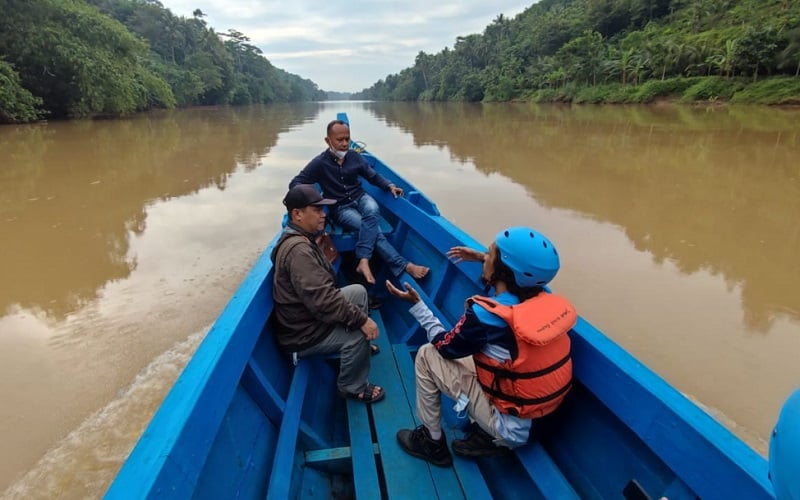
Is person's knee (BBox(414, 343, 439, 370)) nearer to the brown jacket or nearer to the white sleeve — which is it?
the white sleeve

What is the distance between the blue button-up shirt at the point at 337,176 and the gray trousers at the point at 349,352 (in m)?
2.01

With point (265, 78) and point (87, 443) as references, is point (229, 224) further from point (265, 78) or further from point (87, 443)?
point (265, 78)

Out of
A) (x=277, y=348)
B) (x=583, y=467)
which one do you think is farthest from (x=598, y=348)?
(x=277, y=348)

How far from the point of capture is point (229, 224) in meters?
7.23

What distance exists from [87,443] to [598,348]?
3031 millimetres

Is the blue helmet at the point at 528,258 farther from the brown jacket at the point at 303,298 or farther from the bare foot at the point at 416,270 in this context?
the bare foot at the point at 416,270

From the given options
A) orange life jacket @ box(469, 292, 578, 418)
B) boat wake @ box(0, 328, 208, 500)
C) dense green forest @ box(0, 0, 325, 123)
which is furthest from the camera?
dense green forest @ box(0, 0, 325, 123)

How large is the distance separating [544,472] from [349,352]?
1.09 metres

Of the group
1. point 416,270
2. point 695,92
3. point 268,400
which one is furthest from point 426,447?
point 695,92

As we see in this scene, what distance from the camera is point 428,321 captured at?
2.08m

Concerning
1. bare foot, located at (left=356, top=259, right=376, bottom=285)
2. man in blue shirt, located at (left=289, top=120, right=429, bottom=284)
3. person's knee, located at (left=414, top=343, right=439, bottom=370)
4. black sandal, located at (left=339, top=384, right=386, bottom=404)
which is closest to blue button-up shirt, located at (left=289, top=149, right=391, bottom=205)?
man in blue shirt, located at (left=289, top=120, right=429, bottom=284)

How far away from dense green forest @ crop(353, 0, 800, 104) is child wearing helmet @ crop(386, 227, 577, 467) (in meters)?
28.4

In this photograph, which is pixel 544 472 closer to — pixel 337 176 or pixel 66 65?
pixel 337 176

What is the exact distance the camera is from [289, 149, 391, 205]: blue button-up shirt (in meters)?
4.18
